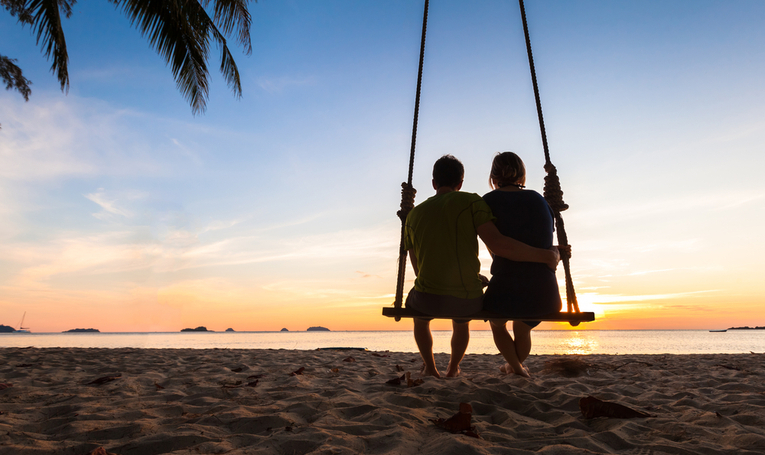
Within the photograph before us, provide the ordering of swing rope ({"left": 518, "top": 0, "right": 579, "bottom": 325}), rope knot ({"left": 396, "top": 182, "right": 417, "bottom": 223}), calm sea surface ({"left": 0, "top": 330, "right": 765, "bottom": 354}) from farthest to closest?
calm sea surface ({"left": 0, "top": 330, "right": 765, "bottom": 354})
rope knot ({"left": 396, "top": 182, "right": 417, "bottom": 223})
swing rope ({"left": 518, "top": 0, "right": 579, "bottom": 325})

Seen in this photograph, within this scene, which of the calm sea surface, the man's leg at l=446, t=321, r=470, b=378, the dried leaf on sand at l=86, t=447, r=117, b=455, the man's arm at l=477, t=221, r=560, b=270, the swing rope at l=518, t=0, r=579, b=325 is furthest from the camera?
the calm sea surface

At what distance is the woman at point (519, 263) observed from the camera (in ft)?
7.83

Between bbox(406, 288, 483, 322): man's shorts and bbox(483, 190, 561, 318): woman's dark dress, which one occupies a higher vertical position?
bbox(483, 190, 561, 318): woman's dark dress

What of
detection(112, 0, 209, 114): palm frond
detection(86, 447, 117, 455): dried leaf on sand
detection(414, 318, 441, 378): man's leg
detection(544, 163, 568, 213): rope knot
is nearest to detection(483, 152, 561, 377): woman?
detection(544, 163, 568, 213): rope knot

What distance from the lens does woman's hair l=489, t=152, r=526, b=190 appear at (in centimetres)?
265

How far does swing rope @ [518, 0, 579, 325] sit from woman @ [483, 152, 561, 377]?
0.09 m

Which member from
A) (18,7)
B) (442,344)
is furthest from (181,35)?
(442,344)

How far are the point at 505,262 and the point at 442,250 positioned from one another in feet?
1.39

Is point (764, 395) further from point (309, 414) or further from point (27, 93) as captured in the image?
point (27, 93)

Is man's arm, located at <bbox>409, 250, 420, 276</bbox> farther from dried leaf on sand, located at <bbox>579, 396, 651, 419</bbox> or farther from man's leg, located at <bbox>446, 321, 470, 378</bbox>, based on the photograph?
dried leaf on sand, located at <bbox>579, 396, 651, 419</bbox>

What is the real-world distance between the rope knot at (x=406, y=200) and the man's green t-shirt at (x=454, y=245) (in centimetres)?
50

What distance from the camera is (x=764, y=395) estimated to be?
95.9 inches

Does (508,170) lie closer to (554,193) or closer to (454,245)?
(554,193)

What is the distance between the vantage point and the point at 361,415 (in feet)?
6.33
